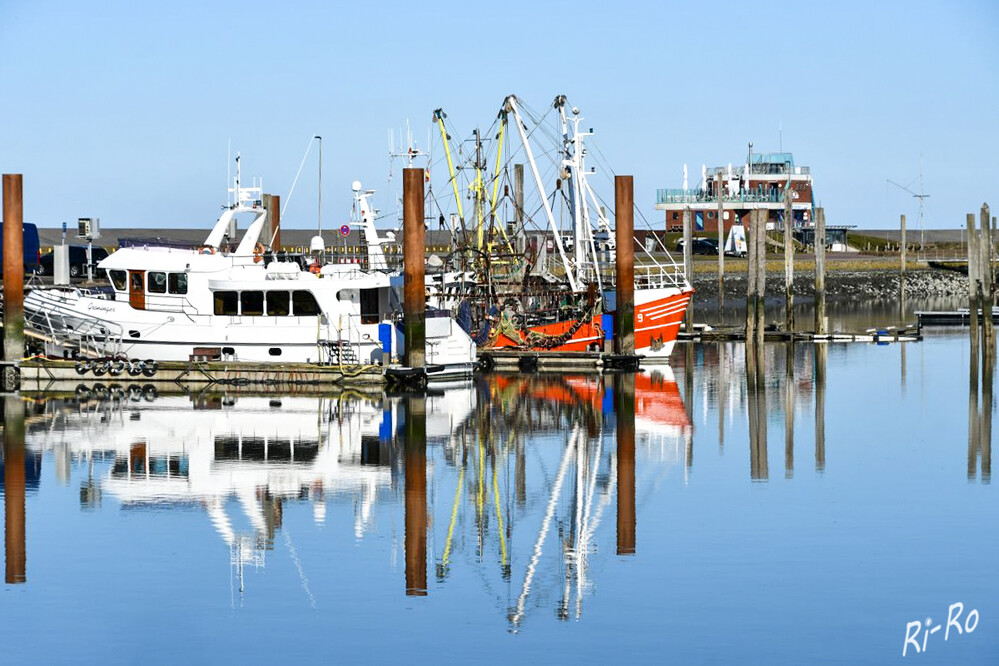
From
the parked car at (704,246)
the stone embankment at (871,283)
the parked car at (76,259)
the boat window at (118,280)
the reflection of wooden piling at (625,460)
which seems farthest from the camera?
the parked car at (704,246)

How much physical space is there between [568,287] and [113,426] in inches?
813

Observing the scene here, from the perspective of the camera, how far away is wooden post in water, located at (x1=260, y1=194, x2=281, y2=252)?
52219 mm

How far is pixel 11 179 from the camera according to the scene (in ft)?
131

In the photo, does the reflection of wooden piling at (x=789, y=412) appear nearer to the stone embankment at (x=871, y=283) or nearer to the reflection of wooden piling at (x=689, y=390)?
the reflection of wooden piling at (x=689, y=390)

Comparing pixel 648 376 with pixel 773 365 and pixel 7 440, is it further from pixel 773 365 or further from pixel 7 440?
pixel 7 440

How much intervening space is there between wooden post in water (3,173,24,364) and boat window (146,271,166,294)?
371 cm

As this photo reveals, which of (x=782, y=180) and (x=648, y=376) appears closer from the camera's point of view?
(x=648, y=376)

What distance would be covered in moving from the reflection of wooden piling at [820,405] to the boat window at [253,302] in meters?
14.9

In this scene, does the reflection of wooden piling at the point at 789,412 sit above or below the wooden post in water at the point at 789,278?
below

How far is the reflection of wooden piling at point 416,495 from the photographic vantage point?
2003cm

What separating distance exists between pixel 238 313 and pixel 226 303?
429 millimetres

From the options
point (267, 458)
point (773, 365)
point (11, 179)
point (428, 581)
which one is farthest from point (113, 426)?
point (773, 365)

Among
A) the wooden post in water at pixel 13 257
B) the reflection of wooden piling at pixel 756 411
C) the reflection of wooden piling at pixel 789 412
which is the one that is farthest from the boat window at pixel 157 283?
the reflection of wooden piling at pixel 789 412

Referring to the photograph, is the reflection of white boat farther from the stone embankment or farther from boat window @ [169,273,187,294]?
the stone embankment
